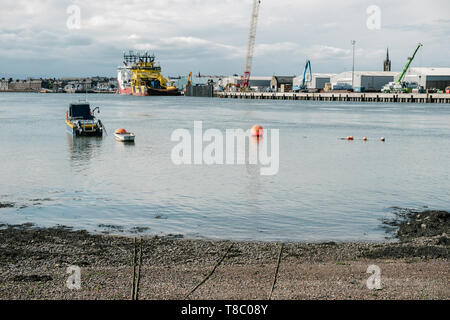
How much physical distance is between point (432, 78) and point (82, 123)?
445 feet

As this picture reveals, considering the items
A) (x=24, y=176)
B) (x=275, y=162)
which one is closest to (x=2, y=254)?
(x=24, y=176)

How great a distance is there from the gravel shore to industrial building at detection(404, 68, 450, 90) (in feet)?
506

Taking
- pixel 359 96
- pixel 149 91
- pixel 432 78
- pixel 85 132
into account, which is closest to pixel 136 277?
pixel 85 132

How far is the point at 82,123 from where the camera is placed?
49406 mm

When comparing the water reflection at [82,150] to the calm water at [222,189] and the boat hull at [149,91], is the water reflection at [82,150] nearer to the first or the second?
the calm water at [222,189]

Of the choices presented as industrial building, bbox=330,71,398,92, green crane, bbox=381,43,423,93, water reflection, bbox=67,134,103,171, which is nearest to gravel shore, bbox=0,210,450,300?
water reflection, bbox=67,134,103,171

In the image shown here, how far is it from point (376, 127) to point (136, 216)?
52091 mm

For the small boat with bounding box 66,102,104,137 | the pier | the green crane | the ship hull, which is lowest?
the small boat with bounding box 66,102,104,137

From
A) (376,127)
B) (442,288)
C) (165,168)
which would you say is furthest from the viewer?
(376,127)

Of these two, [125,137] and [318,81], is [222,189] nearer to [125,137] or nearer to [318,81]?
[125,137]

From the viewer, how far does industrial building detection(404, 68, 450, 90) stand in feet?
519

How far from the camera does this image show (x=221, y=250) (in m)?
14.4

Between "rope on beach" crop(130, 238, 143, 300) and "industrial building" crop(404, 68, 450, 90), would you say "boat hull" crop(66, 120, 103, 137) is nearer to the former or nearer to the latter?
"rope on beach" crop(130, 238, 143, 300)

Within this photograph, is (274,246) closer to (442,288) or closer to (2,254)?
(442,288)
